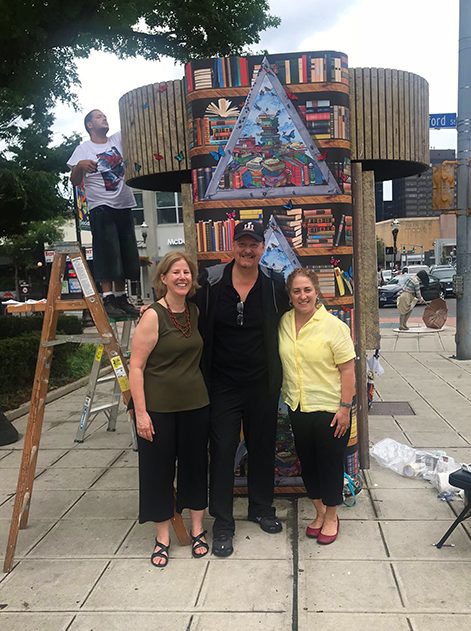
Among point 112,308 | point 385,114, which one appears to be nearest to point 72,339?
point 112,308

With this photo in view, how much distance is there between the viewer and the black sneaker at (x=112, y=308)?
179 inches

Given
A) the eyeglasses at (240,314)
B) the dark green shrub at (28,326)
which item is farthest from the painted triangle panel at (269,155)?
the dark green shrub at (28,326)

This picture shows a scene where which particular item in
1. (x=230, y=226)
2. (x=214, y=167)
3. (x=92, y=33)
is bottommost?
(x=230, y=226)

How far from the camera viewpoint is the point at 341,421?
3268 millimetres

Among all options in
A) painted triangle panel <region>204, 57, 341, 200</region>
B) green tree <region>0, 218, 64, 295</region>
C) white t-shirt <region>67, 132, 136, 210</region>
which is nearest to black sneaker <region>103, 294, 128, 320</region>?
white t-shirt <region>67, 132, 136, 210</region>

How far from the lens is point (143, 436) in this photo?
3119 millimetres

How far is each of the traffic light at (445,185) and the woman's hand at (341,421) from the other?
7.38m

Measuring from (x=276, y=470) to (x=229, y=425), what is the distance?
84 cm

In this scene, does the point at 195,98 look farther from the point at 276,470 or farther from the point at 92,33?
the point at 92,33

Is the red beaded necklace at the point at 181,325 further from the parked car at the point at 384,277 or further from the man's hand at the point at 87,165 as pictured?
the parked car at the point at 384,277

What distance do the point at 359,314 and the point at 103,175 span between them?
2232mm

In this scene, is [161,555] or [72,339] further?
[72,339]

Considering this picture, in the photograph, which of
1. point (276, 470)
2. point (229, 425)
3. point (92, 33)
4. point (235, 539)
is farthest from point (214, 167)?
point (92, 33)

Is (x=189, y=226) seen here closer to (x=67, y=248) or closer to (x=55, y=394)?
(x=67, y=248)
